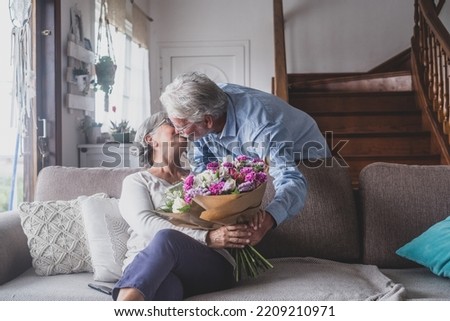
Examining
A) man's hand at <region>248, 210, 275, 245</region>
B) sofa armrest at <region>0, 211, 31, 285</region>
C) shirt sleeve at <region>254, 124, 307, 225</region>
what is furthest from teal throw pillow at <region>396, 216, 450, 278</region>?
sofa armrest at <region>0, 211, 31, 285</region>

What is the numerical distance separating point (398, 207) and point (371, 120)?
2.78 m

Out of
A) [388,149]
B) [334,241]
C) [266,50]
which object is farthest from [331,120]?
[334,241]

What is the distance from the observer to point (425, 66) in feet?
15.4

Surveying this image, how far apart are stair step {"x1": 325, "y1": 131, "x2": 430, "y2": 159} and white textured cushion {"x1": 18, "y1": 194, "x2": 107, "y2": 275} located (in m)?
2.75

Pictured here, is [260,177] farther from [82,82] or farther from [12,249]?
[82,82]

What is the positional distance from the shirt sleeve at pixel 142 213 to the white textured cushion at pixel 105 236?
0.08 m

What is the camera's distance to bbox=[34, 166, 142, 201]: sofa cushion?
2355mm

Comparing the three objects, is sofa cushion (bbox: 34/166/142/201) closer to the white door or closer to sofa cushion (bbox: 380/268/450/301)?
sofa cushion (bbox: 380/268/450/301)

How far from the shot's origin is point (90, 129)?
427 centimetres

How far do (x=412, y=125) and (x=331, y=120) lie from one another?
2.17 ft

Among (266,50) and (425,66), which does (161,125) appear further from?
(266,50)

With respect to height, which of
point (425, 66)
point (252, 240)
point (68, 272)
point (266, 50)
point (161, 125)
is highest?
point (266, 50)

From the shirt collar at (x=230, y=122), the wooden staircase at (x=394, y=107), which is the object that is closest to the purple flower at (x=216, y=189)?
the shirt collar at (x=230, y=122)

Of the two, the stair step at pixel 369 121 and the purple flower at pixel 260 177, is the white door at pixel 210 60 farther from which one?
the purple flower at pixel 260 177
